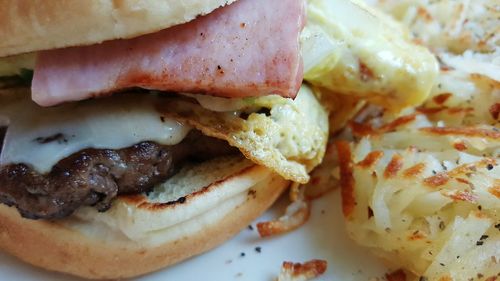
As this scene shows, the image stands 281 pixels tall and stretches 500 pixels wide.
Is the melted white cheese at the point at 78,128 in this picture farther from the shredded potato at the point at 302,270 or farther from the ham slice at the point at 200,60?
the shredded potato at the point at 302,270

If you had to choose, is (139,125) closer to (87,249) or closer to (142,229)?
(142,229)

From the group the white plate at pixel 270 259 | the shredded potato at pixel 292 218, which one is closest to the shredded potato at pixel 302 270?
the white plate at pixel 270 259

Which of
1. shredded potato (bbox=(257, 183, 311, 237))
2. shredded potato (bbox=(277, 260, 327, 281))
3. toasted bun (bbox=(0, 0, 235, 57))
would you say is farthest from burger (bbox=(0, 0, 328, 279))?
shredded potato (bbox=(277, 260, 327, 281))

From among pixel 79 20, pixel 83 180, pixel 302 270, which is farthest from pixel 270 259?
pixel 79 20

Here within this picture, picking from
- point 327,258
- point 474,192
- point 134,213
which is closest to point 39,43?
point 134,213

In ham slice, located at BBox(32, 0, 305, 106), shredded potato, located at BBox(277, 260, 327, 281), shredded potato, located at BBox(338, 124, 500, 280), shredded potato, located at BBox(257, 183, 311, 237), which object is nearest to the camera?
ham slice, located at BBox(32, 0, 305, 106)

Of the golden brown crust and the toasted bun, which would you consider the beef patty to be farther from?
the toasted bun
